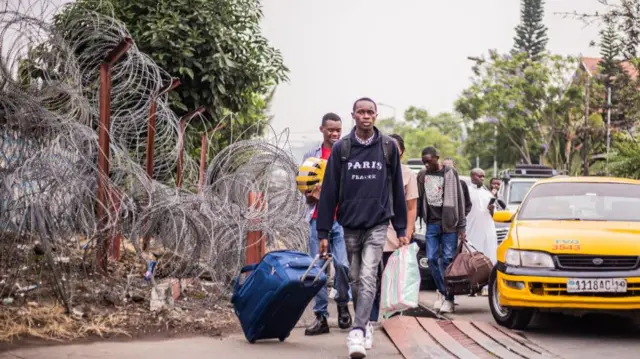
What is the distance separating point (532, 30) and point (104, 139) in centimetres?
6672

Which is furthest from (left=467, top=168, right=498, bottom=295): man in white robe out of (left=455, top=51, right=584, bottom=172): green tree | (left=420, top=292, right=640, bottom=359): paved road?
(left=455, top=51, right=584, bottom=172): green tree

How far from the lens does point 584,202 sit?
35.0 ft

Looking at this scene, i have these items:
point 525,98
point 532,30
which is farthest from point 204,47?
point 532,30

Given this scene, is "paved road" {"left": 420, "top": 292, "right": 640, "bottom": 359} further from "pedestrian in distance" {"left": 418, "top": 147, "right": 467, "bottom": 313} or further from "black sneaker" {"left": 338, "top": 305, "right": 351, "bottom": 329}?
"black sneaker" {"left": 338, "top": 305, "right": 351, "bottom": 329}

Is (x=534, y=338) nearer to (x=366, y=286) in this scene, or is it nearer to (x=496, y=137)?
(x=366, y=286)

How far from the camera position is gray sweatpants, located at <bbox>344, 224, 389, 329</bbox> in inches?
301

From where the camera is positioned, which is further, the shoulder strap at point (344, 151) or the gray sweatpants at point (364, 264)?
the shoulder strap at point (344, 151)

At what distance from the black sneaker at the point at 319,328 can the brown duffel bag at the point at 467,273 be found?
268 centimetres

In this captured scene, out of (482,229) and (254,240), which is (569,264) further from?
(482,229)

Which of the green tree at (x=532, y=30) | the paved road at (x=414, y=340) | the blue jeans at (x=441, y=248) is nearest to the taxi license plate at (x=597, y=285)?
the paved road at (x=414, y=340)

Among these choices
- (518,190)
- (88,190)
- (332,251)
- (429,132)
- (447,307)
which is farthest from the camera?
(429,132)

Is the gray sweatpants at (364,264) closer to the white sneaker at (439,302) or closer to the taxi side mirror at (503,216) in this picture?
the taxi side mirror at (503,216)

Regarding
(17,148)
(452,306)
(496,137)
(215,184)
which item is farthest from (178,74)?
(496,137)

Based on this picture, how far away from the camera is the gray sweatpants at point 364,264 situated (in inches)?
301
